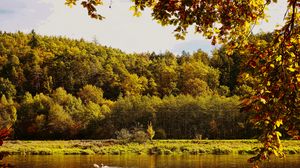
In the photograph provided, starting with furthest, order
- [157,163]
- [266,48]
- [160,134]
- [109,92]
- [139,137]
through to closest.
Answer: [109,92] < [160,134] < [139,137] < [157,163] < [266,48]

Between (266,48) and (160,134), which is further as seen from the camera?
(160,134)

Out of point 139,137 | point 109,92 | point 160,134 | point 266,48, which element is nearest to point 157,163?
point 139,137

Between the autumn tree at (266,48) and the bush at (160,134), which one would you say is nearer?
the autumn tree at (266,48)

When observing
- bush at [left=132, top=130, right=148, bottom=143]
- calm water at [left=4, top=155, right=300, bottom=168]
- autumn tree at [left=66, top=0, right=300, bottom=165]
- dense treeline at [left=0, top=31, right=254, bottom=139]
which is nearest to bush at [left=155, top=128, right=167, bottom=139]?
dense treeline at [left=0, top=31, right=254, bottom=139]

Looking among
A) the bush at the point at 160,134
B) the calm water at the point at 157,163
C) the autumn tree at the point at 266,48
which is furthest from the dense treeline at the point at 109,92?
the autumn tree at the point at 266,48

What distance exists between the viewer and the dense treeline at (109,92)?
82438mm

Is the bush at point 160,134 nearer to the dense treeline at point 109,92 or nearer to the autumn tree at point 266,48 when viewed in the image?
the dense treeline at point 109,92

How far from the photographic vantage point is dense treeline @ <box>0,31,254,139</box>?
3246 inches

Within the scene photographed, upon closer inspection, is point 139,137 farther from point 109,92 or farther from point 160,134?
point 109,92

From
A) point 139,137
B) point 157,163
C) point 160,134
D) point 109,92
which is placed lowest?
point 157,163

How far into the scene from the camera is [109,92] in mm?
132250

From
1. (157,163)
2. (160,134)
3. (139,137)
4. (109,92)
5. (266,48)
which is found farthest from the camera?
(109,92)

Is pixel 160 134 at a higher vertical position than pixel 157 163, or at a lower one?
higher

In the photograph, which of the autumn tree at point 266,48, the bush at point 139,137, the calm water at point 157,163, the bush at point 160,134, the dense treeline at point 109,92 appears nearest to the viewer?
the autumn tree at point 266,48
